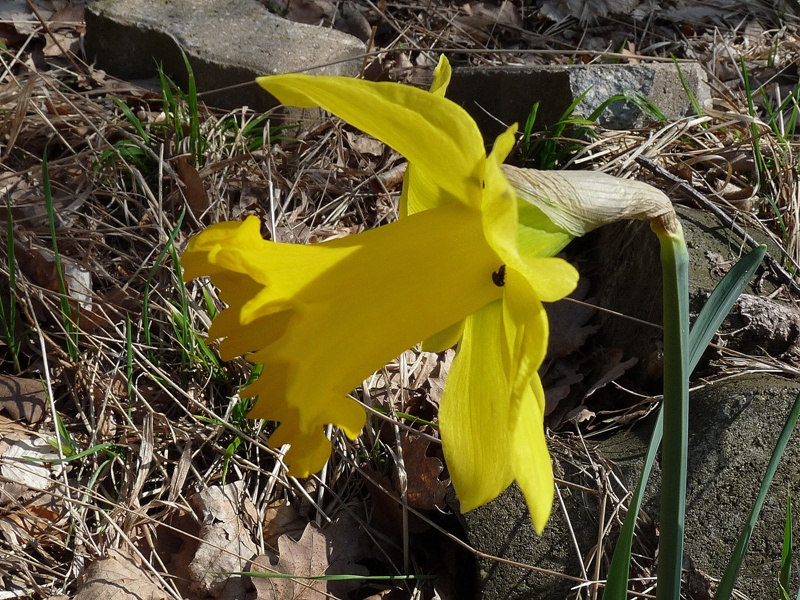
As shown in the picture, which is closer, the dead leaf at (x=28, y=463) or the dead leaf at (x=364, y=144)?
the dead leaf at (x=28, y=463)

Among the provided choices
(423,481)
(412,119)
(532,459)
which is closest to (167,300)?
(423,481)

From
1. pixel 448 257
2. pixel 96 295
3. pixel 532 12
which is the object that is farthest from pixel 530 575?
pixel 532 12

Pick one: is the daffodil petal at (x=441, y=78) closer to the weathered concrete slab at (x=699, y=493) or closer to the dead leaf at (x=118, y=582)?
the weathered concrete slab at (x=699, y=493)

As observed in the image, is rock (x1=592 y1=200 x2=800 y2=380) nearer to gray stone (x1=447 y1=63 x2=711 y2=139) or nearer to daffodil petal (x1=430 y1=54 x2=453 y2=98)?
gray stone (x1=447 y1=63 x2=711 y2=139)

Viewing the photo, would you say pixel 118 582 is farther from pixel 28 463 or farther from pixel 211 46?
pixel 211 46

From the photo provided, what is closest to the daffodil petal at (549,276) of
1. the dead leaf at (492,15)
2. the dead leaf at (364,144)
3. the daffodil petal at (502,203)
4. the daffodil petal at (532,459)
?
the daffodil petal at (502,203)

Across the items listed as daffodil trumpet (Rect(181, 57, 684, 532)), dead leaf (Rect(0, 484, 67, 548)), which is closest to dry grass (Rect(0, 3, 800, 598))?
dead leaf (Rect(0, 484, 67, 548))
